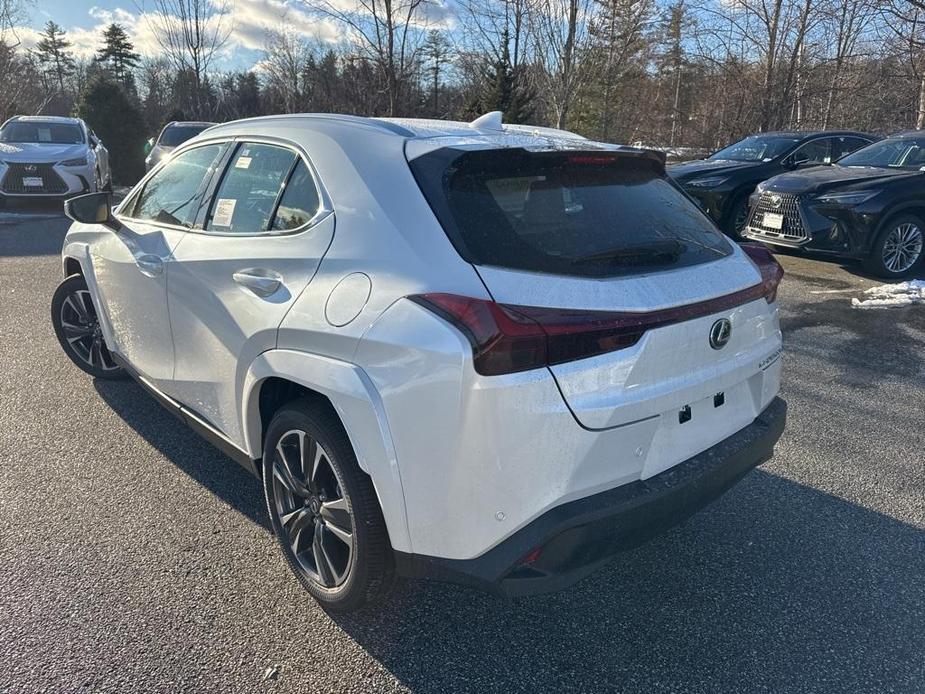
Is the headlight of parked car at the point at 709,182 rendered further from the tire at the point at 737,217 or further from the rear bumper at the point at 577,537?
the rear bumper at the point at 577,537

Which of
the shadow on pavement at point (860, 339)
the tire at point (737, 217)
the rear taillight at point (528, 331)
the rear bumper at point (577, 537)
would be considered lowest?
the shadow on pavement at point (860, 339)

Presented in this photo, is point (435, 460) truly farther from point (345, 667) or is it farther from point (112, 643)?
point (112, 643)

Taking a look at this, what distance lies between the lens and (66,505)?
3145mm

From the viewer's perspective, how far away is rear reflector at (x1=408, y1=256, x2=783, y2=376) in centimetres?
185

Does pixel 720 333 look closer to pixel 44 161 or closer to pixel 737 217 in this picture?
pixel 737 217

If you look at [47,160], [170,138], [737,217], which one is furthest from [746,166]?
[47,160]

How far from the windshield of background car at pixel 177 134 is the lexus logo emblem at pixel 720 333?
1473cm

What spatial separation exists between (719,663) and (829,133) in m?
10.4

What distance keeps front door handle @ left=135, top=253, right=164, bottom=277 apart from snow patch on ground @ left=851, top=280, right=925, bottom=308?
6377 millimetres

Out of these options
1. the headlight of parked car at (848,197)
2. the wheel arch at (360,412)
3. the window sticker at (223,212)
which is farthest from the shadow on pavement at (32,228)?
the headlight of parked car at (848,197)

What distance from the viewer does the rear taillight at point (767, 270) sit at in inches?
104

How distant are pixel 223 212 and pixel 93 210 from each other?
128 cm

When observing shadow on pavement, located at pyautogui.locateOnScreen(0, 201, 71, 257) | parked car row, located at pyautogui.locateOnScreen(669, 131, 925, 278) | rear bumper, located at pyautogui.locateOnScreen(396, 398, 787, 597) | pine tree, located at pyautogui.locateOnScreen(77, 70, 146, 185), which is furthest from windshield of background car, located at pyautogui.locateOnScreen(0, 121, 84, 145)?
rear bumper, located at pyautogui.locateOnScreen(396, 398, 787, 597)

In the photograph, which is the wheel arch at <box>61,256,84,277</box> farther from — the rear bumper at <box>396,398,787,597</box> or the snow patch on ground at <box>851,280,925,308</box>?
the snow patch on ground at <box>851,280,925,308</box>
